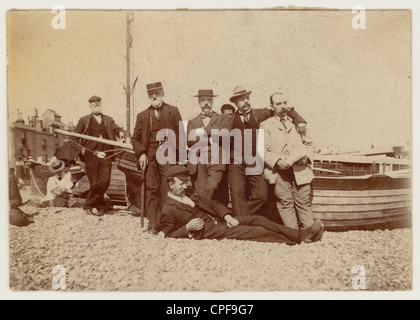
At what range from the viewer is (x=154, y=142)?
472cm

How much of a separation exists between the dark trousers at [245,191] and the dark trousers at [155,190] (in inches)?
27.2

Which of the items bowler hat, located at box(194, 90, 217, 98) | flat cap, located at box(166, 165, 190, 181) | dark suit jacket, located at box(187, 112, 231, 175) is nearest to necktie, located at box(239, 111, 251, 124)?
dark suit jacket, located at box(187, 112, 231, 175)

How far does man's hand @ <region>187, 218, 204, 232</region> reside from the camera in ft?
15.2

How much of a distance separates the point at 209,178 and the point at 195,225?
1.63ft

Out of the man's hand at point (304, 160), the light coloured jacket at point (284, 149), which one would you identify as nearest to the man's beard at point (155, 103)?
the light coloured jacket at point (284, 149)

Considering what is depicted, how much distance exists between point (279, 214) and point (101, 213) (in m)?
1.86

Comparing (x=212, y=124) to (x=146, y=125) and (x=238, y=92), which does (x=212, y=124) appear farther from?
(x=146, y=125)

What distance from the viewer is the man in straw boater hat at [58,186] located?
4836mm

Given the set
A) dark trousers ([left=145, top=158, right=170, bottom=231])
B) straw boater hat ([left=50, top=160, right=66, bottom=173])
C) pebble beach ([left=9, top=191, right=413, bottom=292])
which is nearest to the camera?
Result: pebble beach ([left=9, top=191, right=413, bottom=292])

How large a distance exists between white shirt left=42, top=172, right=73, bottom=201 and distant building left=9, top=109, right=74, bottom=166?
232 mm

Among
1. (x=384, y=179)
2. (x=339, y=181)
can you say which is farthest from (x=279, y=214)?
(x=384, y=179)

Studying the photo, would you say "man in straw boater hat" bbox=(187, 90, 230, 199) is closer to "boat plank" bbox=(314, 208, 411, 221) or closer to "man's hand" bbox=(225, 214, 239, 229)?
"man's hand" bbox=(225, 214, 239, 229)

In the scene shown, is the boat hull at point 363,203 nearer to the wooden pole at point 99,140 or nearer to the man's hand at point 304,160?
the man's hand at point 304,160

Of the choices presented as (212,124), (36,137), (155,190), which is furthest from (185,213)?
(36,137)
